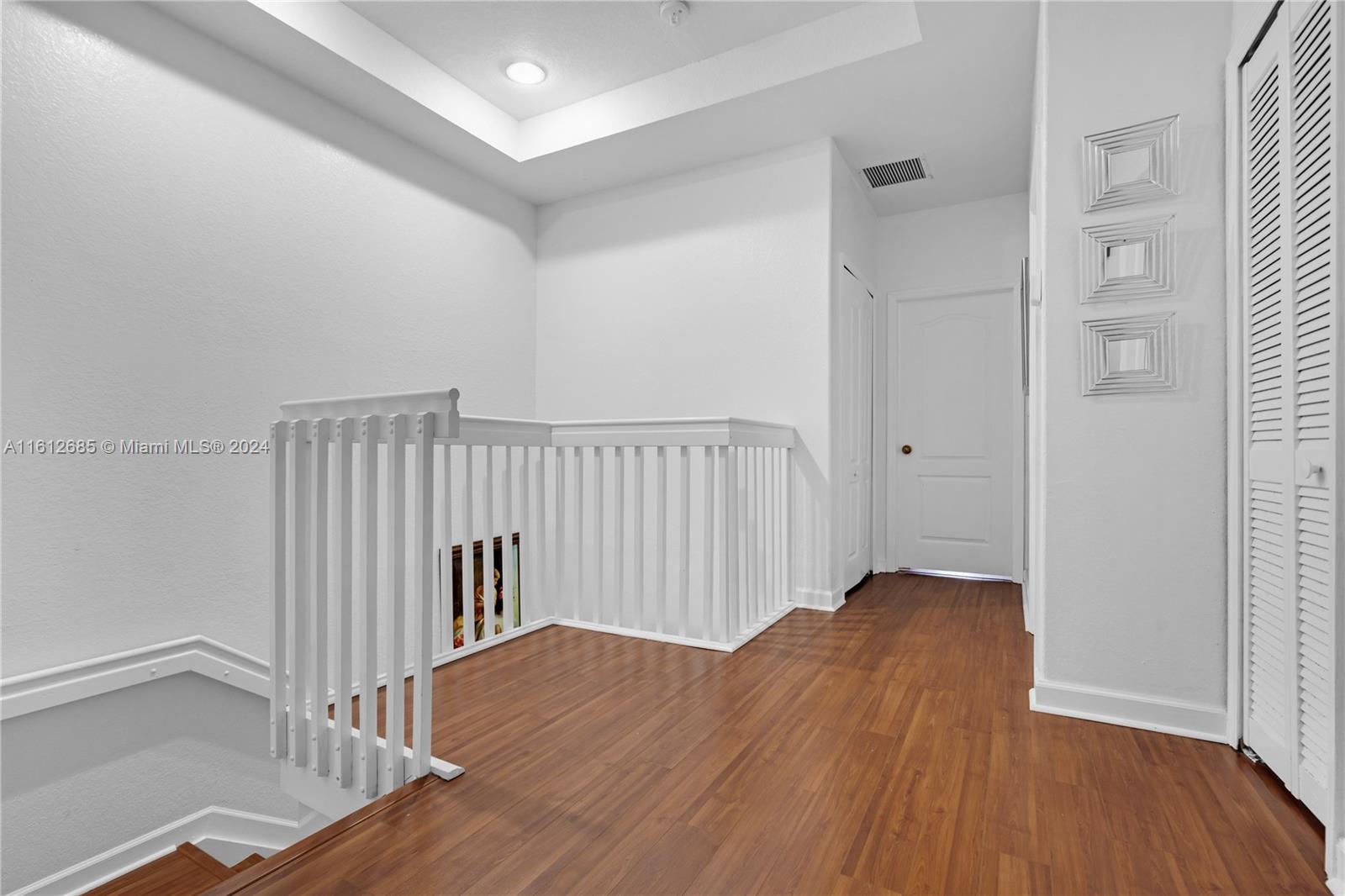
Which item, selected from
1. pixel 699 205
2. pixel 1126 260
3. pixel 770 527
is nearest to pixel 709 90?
pixel 699 205

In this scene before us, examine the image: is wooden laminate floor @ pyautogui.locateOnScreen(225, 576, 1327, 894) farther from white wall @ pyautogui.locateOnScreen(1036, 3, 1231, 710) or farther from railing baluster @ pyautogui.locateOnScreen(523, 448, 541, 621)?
railing baluster @ pyautogui.locateOnScreen(523, 448, 541, 621)

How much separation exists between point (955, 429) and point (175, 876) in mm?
4672

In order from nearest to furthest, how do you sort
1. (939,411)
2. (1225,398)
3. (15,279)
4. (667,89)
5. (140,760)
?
(1225,398) → (15,279) → (140,760) → (667,89) → (939,411)

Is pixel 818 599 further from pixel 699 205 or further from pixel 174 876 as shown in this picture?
pixel 174 876

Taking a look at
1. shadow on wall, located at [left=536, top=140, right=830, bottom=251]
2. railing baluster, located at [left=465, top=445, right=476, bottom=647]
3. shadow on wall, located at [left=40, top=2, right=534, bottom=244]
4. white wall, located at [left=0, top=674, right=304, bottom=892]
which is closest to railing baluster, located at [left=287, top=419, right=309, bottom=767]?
railing baluster, located at [left=465, top=445, right=476, bottom=647]

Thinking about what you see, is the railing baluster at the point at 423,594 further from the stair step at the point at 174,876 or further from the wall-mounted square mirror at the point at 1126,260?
the wall-mounted square mirror at the point at 1126,260

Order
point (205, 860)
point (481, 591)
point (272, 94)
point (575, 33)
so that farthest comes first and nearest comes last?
point (481, 591) < point (575, 33) < point (272, 94) < point (205, 860)

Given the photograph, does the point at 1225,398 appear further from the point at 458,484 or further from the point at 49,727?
the point at 49,727

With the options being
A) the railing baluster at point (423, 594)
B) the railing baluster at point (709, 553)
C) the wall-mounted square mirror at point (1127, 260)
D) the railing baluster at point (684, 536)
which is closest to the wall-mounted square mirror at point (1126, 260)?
the wall-mounted square mirror at point (1127, 260)

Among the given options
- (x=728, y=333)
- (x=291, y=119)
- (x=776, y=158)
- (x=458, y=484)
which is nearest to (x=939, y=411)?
(x=728, y=333)

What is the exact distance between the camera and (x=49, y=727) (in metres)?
2.25

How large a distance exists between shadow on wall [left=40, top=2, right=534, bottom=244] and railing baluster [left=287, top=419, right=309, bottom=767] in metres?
1.76

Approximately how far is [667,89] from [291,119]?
5.86 ft

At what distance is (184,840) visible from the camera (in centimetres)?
256
